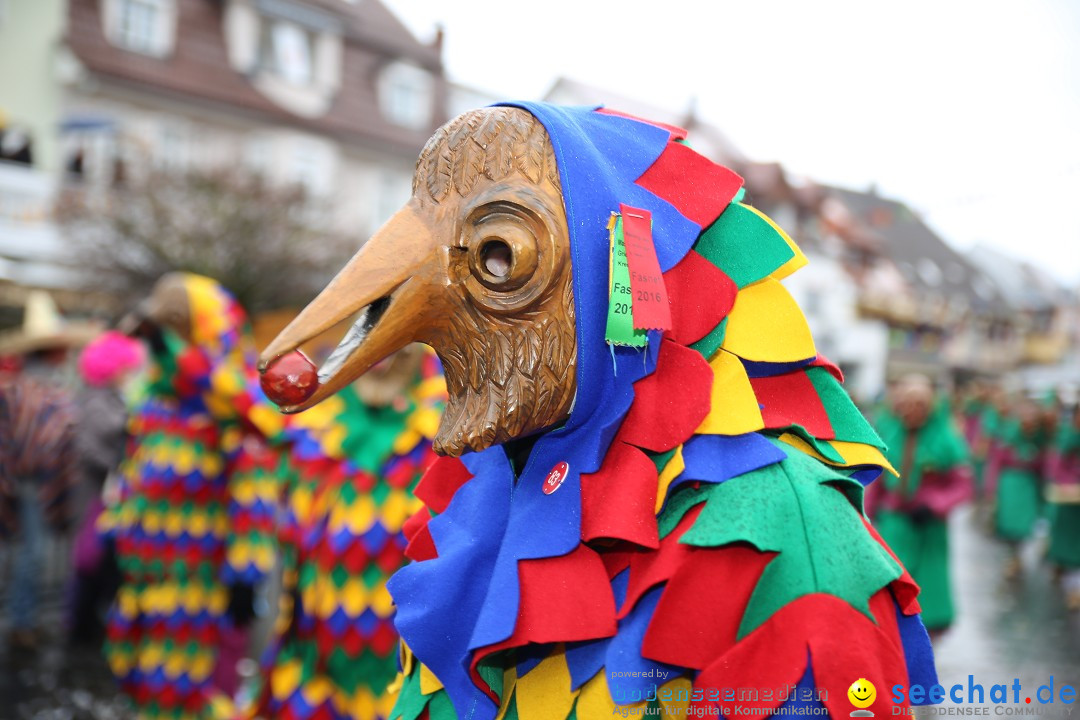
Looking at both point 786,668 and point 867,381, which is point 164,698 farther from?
point 867,381

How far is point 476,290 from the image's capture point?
3.88 feet

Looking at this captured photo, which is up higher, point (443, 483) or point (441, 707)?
point (443, 483)

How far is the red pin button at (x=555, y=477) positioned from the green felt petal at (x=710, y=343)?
0.25 metres

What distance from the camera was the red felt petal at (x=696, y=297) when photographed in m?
1.23

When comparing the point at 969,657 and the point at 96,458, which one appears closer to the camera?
the point at 969,657

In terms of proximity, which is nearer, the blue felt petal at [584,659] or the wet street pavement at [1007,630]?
the blue felt petal at [584,659]

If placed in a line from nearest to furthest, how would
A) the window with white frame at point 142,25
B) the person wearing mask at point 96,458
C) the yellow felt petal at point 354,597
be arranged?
the yellow felt petal at point 354,597 → the person wearing mask at point 96,458 → the window with white frame at point 142,25

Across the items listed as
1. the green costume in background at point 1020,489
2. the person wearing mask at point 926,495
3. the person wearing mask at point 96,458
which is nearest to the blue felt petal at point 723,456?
the person wearing mask at point 926,495

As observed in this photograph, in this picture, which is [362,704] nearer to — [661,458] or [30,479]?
[661,458]

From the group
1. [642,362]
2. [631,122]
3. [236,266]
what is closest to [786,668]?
[642,362]

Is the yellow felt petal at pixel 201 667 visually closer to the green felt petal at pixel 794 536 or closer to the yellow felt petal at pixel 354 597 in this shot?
the yellow felt petal at pixel 354 597

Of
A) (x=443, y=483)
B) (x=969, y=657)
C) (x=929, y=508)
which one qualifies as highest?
(x=443, y=483)

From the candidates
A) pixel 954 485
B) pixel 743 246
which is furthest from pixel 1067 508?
pixel 743 246

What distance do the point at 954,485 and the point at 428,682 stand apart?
4.73m
